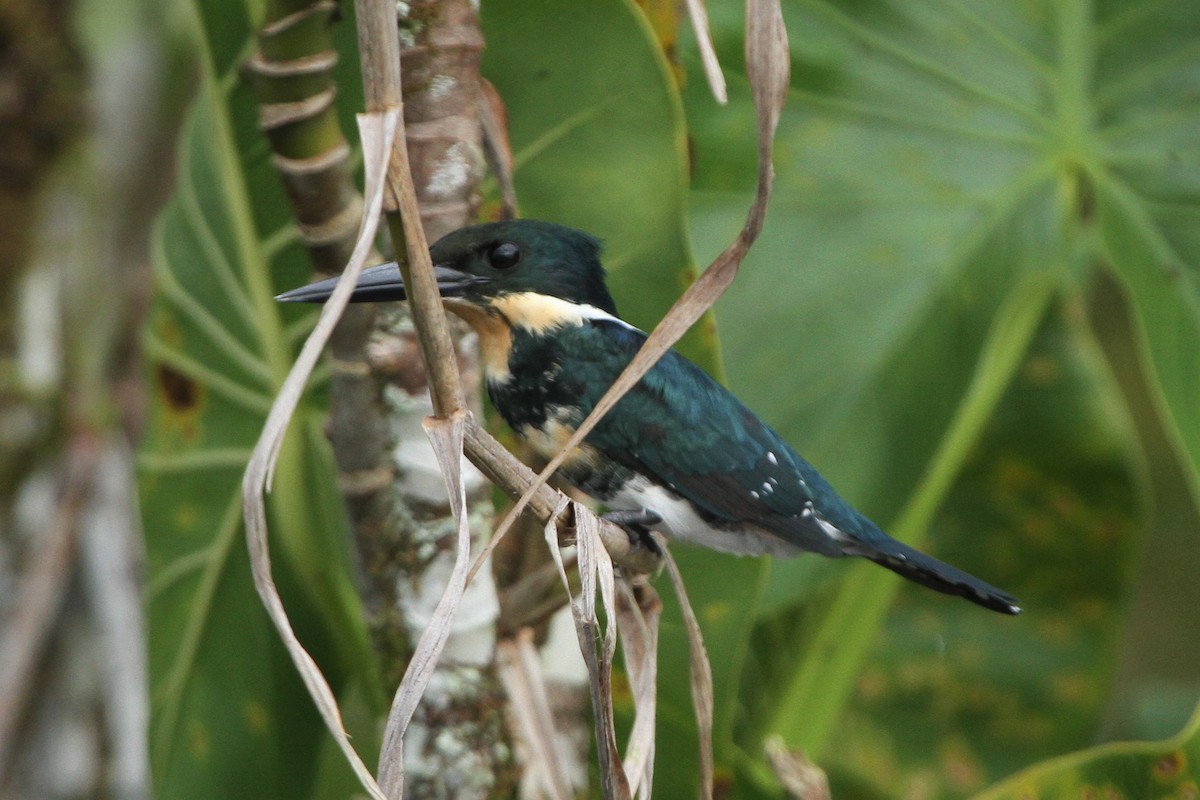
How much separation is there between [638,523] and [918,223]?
0.57m

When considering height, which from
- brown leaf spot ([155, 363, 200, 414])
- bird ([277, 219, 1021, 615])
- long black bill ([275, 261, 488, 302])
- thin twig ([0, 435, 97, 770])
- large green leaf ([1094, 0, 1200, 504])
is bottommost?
thin twig ([0, 435, 97, 770])

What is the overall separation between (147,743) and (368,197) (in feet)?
2.63

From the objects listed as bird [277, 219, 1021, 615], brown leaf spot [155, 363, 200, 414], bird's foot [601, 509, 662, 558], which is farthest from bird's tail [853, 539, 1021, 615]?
brown leaf spot [155, 363, 200, 414]

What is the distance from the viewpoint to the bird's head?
2.72 ft

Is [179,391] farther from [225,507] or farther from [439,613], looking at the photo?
[439,613]

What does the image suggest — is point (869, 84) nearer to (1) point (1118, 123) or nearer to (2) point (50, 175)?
(1) point (1118, 123)

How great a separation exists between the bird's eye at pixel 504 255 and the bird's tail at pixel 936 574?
0.32m

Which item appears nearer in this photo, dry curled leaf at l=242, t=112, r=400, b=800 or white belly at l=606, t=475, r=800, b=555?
dry curled leaf at l=242, t=112, r=400, b=800

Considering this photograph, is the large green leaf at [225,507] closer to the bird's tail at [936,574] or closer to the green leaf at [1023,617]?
the bird's tail at [936,574]

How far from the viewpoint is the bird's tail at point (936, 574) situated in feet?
2.82

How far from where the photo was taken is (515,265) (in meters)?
0.86

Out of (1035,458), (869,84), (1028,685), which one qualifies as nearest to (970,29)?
(869,84)

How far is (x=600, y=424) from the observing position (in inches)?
36.2

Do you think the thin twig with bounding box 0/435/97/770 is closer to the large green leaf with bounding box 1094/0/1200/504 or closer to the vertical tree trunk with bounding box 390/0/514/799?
the vertical tree trunk with bounding box 390/0/514/799
